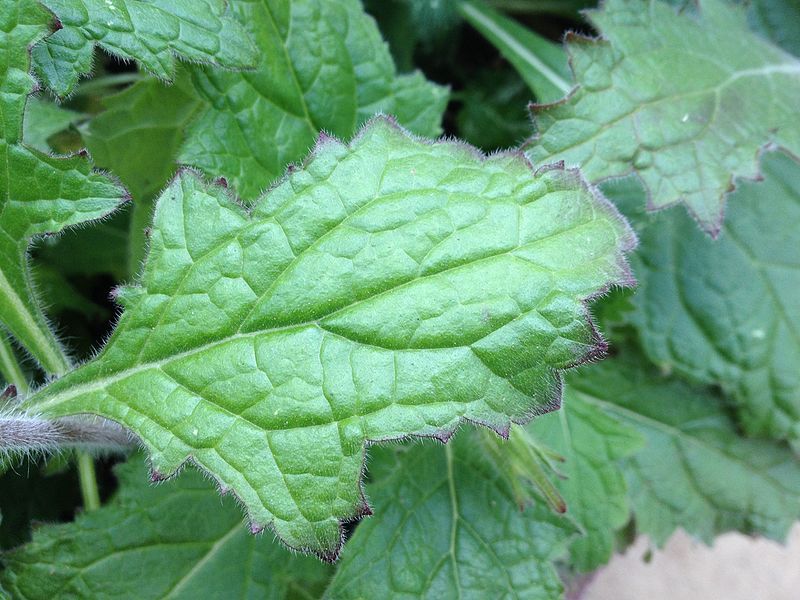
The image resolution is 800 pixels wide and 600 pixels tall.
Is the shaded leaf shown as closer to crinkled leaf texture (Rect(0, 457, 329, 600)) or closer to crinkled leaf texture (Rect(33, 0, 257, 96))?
crinkled leaf texture (Rect(33, 0, 257, 96))

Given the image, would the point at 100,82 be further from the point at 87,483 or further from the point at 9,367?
the point at 87,483

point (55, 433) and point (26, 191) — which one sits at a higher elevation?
point (26, 191)

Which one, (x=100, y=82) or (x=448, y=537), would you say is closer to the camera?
(x=448, y=537)

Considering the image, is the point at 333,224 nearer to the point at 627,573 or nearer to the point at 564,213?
the point at 564,213

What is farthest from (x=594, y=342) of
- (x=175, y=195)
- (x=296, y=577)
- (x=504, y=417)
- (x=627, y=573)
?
(x=627, y=573)

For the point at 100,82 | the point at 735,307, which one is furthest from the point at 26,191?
the point at 735,307

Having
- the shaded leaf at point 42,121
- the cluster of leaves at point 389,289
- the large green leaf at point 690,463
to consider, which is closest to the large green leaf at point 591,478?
the cluster of leaves at point 389,289

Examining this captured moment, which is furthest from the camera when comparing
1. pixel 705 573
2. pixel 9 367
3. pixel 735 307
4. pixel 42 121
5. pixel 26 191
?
pixel 705 573
